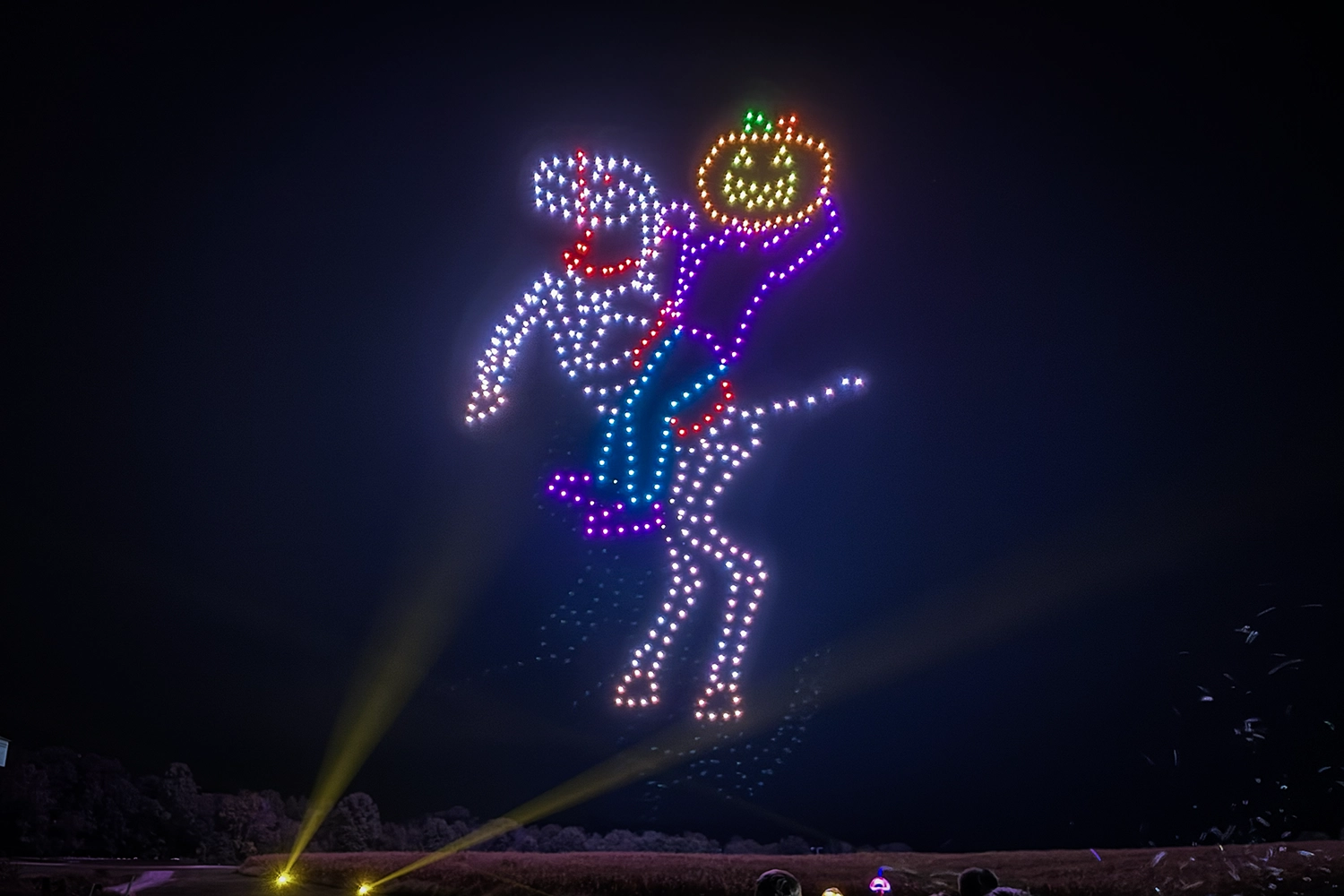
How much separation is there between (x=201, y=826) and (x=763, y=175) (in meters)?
4.16

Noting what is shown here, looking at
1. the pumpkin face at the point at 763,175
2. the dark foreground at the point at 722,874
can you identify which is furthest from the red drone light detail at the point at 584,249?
the dark foreground at the point at 722,874

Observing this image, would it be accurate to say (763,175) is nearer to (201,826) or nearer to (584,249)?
(584,249)

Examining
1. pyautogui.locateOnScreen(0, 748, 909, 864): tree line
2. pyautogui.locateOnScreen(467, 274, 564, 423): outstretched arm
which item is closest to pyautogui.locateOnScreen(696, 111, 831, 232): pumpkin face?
pyautogui.locateOnScreen(467, 274, 564, 423): outstretched arm

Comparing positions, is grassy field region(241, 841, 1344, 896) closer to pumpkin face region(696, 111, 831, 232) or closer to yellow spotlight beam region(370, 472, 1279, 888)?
yellow spotlight beam region(370, 472, 1279, 888)

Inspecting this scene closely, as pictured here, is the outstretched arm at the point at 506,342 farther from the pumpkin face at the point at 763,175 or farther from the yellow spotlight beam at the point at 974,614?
the yellow spotlight beam at the point at 974,614

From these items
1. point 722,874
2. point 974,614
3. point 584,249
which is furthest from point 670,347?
point 722,874

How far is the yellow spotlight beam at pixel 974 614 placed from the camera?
3.71 m

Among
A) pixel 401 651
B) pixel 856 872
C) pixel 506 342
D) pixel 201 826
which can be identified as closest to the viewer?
pixel 856 872

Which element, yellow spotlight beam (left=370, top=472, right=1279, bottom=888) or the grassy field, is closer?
the grassy field

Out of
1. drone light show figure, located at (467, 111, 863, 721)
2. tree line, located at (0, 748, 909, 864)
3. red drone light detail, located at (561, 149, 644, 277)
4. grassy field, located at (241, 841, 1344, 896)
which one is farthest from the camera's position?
red drone light detail, located at (561, 149, 644, 277)

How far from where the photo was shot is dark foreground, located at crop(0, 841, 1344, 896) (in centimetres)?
260

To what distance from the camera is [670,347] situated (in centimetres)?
399

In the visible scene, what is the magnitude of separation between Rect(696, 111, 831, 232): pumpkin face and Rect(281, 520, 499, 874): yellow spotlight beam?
2.07 metres

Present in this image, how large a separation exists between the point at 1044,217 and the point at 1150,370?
36.6 inches
